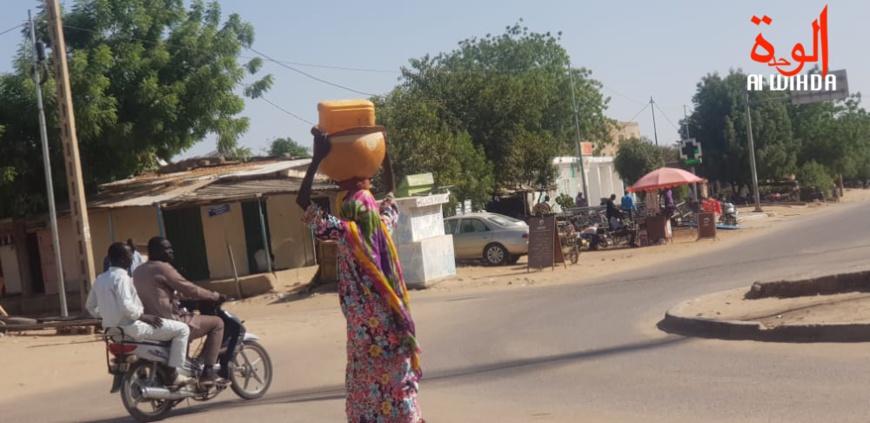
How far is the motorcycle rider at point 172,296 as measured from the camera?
865 centimetres

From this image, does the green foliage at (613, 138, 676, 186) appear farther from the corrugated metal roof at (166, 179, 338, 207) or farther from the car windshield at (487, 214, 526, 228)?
the corrugated metal roof at (166, 179, 338, 207)

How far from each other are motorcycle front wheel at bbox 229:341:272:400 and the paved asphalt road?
15cm

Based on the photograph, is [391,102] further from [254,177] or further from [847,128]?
[847,128]

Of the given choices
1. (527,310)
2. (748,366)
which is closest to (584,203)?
(527,310)

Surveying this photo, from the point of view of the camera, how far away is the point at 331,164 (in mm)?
5523

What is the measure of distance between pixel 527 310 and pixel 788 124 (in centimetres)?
4725

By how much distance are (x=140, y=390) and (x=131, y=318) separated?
0.66m

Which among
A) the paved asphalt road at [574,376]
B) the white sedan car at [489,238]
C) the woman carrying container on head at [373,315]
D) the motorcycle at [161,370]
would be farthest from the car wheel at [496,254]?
the woman carrying container on head at [373,315]

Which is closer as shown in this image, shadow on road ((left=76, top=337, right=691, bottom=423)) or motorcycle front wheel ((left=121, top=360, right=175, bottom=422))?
motorcycle front wheel ((left=121, top=360, right=175, bottom=422))

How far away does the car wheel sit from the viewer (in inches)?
1023

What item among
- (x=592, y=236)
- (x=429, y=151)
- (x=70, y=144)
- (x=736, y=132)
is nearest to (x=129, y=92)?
(x=70, y=144)

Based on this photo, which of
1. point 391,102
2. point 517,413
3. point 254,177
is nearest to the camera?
point 517,413

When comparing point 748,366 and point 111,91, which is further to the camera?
point 111,91

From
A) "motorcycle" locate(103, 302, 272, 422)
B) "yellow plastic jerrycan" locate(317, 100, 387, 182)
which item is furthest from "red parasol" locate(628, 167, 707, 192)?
"yellow plastic jerrycan" locate(317, 100, 387, 182)
